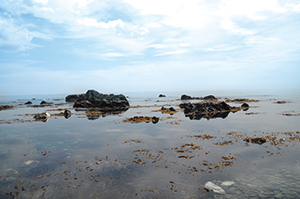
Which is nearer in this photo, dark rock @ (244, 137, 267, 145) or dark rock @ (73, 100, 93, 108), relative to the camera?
dark rock @ (244, 137, 267, 145)

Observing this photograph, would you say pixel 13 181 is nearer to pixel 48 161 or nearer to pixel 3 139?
pixel 48 161

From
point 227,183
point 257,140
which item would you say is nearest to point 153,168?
point 227,183

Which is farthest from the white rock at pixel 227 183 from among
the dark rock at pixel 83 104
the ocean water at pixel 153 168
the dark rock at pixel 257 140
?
the dark rock at pixel 83 104

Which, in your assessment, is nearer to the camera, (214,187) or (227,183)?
(214,187)

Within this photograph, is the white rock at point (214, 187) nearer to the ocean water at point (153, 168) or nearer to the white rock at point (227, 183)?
the ocean water at point (153, 168)

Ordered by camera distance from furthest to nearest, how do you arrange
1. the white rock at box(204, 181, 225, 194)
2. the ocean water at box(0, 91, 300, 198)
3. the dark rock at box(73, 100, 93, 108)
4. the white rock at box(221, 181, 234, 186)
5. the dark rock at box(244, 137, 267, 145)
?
the dark rock at box(73, 100, 93, 108)
the dark rock at box(244, 137, 267, 145)
the white rock at box(221, 181, 234, 186)
the ocean water at box(0, 91, 300, 198)
the white rock at box(204, 181, 225, 194)

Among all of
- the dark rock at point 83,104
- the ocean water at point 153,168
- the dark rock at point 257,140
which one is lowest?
the ocean water at point 153,168

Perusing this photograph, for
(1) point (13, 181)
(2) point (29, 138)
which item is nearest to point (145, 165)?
(1) point (13, 181)

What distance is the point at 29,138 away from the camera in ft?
71.0

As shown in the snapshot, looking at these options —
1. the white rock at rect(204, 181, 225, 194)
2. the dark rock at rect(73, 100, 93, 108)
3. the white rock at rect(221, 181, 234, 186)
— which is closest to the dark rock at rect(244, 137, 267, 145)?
the white rock at rect(221, 181, 234, 186)

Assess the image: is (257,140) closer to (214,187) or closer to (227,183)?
(227,183)

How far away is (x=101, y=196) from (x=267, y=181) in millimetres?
9125

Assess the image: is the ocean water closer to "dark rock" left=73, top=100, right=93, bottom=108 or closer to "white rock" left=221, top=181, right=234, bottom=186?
"white rock" left=221, top=181, right=234, bottom=186

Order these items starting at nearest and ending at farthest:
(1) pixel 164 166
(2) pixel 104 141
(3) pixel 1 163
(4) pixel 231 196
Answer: (4) pixel 231 196 < (1) pixel 164 166 < (3) pixel 1 163 < (2) pixel 104 141
